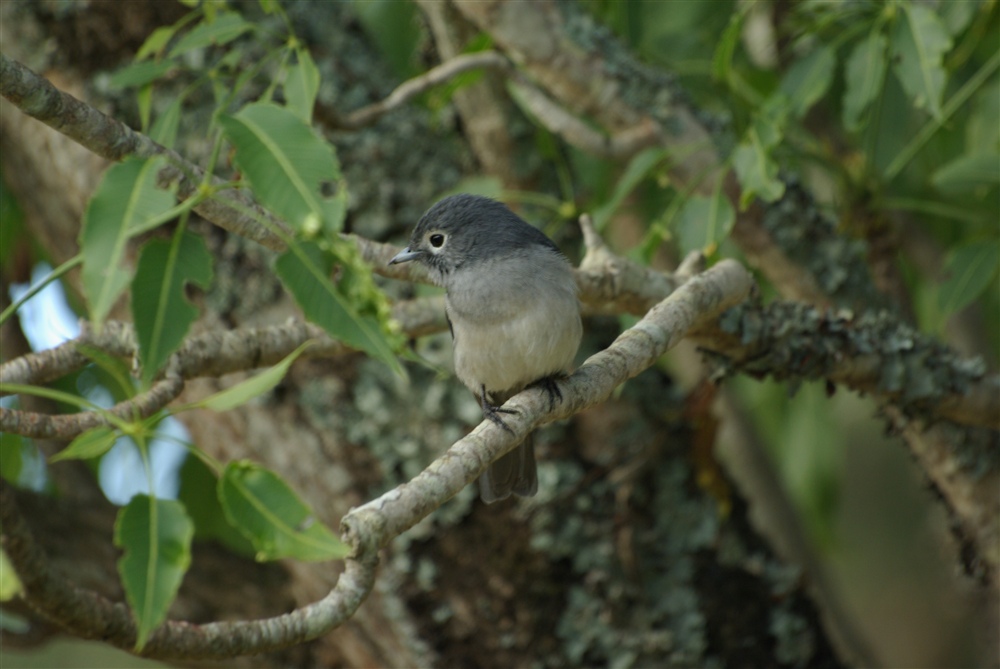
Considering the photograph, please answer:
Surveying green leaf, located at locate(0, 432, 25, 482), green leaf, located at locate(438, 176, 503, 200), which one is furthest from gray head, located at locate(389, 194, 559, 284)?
green leaf, located at locate(0, 432, 25, 482)

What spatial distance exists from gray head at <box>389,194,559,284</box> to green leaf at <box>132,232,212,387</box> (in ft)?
6.21

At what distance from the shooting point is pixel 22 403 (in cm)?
491

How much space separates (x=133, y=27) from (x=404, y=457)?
2314mm

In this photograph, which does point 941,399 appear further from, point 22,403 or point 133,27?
point 22,403

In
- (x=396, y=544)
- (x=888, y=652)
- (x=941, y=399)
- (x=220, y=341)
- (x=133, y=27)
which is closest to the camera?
(x=220, y=341)

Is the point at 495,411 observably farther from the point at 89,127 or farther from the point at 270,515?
the point at 89,127

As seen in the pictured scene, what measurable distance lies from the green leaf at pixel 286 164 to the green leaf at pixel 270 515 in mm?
588

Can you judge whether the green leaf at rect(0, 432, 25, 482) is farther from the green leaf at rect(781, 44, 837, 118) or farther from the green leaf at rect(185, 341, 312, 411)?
the green leaf at rect(781, 44, 837, 118)

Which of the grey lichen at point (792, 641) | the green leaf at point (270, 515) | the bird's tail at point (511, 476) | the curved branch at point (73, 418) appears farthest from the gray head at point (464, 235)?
the grey lichen at point (792, 641)

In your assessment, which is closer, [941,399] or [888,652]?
[941,399]

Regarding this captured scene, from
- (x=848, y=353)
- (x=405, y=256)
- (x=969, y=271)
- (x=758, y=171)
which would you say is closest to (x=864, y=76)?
(x=758, y=171)

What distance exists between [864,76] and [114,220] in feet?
9.27

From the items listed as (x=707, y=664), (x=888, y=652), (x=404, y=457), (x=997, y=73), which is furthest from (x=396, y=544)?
(x=888, y=652)

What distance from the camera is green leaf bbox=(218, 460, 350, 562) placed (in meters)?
1.93
